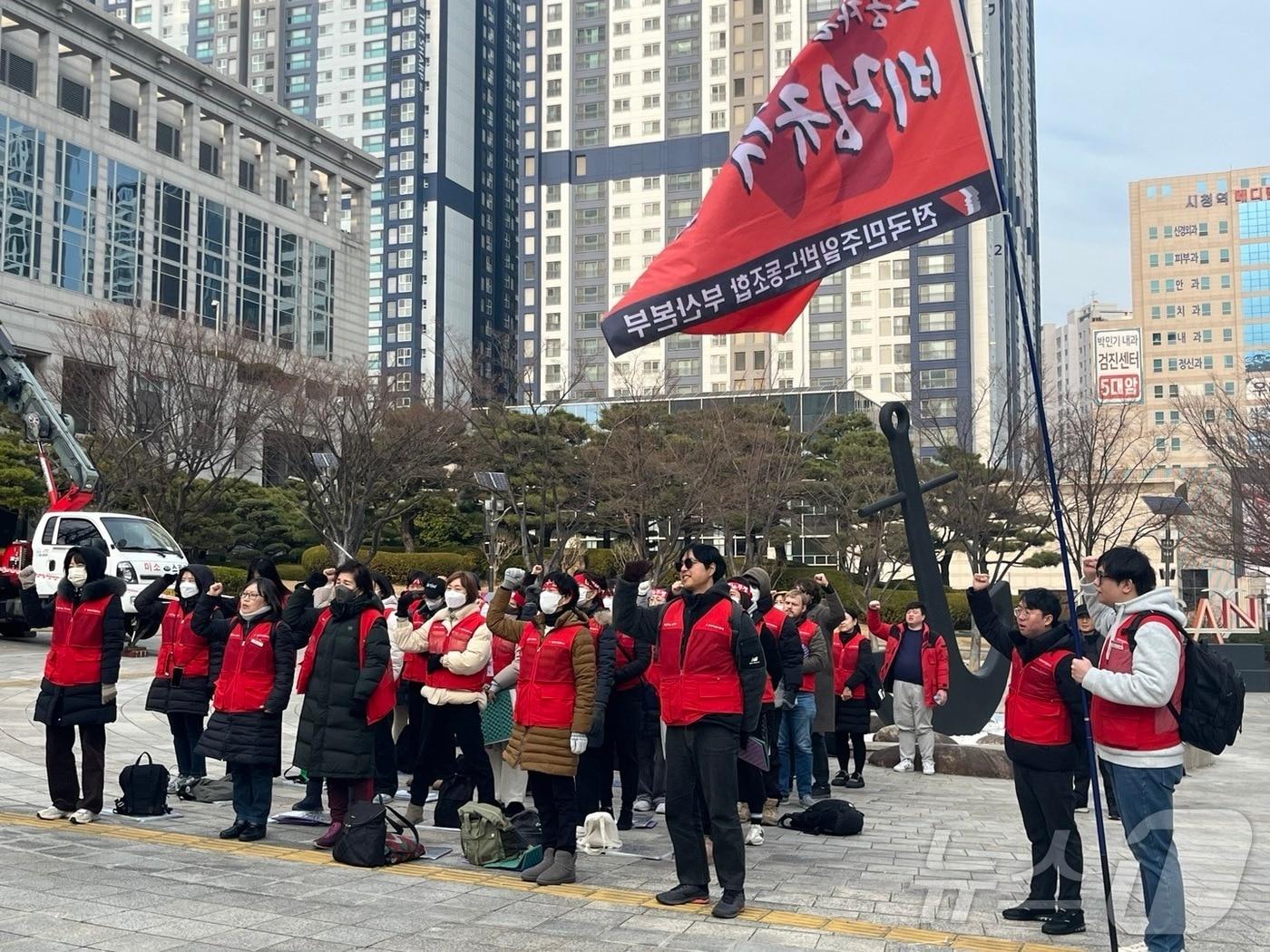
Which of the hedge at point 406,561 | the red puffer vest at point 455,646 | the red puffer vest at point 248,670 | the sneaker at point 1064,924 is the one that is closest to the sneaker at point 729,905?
the sneaker at point 1064,924

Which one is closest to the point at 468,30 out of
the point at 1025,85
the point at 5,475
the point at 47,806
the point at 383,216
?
the point at 383,216

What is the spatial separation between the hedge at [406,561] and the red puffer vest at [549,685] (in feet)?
109

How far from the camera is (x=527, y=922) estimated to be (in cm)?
595

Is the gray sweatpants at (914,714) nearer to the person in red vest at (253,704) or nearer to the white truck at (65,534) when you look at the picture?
the person in red vest at (253,704)

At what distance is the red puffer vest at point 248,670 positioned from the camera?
807 cm

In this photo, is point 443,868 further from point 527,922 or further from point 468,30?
point 468,30

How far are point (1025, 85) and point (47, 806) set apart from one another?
12299cm

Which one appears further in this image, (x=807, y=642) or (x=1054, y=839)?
(x=807, y=642)

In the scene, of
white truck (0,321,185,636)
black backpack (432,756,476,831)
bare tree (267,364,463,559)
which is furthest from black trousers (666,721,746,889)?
bare tree (267,364,463,559)

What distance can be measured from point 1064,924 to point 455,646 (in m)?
4.32

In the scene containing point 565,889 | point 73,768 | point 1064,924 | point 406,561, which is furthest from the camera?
point 406,561

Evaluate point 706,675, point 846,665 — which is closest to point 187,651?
point 706,675

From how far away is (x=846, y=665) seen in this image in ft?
38.6

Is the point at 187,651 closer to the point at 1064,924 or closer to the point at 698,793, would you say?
the point at 698,793
